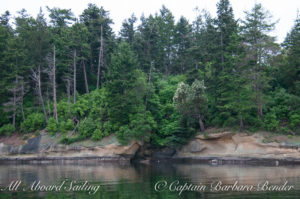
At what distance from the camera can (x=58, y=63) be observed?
47281mm

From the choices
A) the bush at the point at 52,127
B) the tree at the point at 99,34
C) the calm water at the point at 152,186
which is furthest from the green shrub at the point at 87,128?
the calm water at the point at 152,186

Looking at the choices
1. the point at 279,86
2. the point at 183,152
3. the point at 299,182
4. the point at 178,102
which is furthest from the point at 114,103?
the point at 299,182

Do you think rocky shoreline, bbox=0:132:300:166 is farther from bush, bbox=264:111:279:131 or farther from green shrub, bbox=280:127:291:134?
green shrub, bbox=280:127:291:134

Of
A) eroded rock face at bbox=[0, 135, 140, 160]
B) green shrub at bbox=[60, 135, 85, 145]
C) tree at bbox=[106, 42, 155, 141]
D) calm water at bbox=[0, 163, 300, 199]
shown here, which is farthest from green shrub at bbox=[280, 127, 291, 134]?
green shrub at bbox=[60, 135, 85, 145]

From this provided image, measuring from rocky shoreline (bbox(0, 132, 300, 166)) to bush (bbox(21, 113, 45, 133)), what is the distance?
269 centimetres

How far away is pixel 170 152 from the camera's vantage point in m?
39.1

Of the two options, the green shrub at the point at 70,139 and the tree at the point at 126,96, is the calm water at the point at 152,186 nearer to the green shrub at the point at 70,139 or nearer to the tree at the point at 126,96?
the tree at the point at 126,96

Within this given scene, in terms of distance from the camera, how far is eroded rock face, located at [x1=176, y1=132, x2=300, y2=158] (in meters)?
31.0

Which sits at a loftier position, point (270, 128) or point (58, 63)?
point (58, 63)

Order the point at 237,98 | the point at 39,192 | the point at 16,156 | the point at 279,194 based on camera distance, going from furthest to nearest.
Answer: the point at 16,156 < the point at 237,98 < the point at 39,192 < the point at 279,194

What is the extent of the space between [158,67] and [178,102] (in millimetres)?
19809

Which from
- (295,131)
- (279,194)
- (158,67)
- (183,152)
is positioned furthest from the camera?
(158,67)

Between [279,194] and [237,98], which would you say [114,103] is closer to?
[237,98]

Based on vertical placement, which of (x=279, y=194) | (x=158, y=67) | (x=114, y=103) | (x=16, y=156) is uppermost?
(x=158, y=67)
